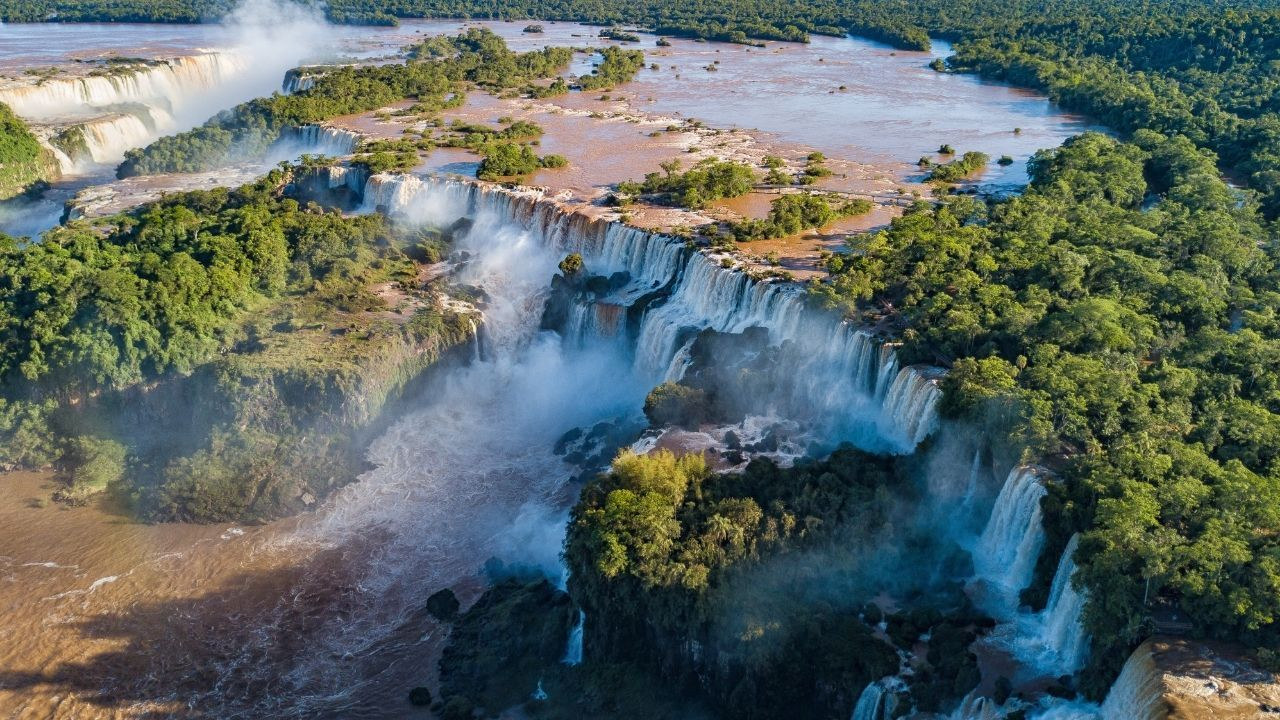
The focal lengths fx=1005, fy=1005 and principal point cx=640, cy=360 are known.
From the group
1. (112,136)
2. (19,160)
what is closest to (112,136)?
(112,136)

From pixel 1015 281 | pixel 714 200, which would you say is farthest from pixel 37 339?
pixel 1015 281

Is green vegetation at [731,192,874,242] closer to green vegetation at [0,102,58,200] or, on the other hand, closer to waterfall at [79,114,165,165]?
green vegetation at [0,102,58,200]

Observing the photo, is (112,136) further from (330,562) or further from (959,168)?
(959,168)

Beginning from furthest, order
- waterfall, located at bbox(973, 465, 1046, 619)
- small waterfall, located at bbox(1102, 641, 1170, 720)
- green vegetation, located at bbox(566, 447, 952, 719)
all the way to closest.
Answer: waterfall, located at bbox(973, 465, 1046, 619) → green vegetation, located at bbox(566, 447, 952, 719) → small waterfall, located at bbox(1102, 641, 1170, 720)

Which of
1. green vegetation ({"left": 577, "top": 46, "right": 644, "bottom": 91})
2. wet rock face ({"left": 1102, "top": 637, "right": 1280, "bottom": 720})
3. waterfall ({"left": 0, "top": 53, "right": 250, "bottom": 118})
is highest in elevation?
green vegetation ({"left": 577, "top": 46, "right": 644, "bottom": 91})

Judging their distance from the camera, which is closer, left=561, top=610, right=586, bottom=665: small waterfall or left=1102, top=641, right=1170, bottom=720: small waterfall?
left=1102, top=641, right=1170, bottom=720: small waterfall

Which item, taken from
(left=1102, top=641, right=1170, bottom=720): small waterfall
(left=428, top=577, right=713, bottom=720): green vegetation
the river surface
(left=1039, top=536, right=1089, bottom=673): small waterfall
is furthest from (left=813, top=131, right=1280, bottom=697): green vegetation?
the river surface
